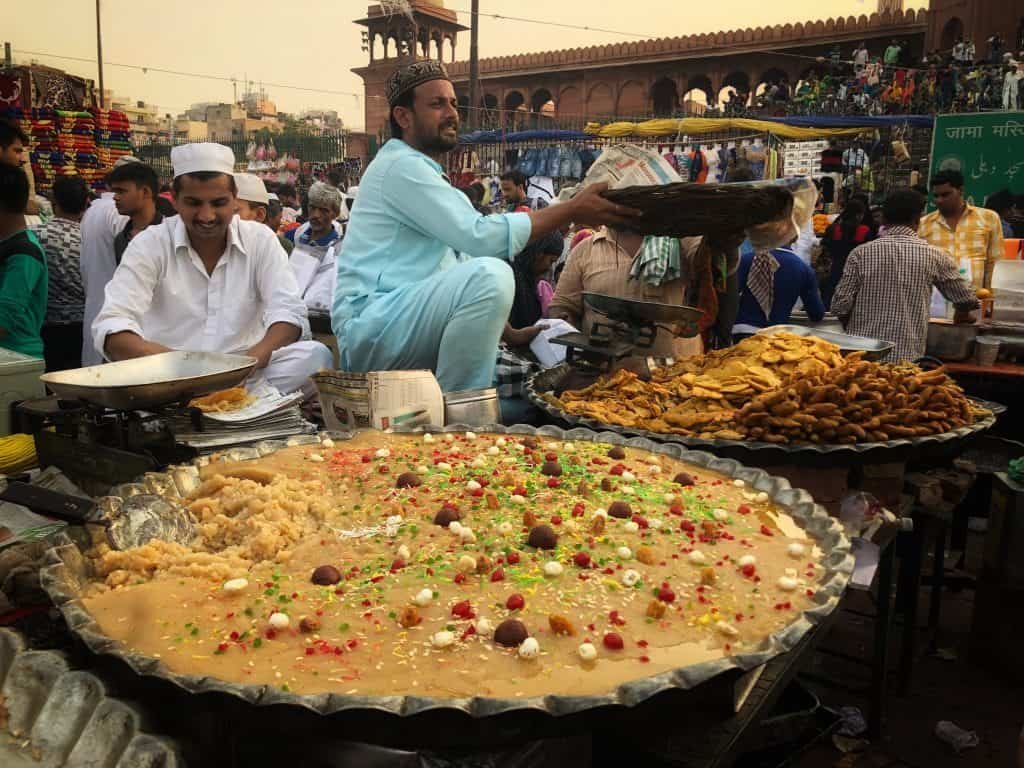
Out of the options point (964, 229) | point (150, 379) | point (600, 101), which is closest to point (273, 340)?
point (150, 379)

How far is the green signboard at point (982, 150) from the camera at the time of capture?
9297 millimetres

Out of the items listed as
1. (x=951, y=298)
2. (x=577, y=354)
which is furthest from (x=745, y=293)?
(x=577, y=354)

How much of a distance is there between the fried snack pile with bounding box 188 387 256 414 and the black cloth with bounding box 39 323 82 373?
274 centimetres

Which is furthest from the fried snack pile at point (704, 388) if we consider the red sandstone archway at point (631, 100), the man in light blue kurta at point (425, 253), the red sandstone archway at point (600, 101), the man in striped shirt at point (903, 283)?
the red sandstone archway at point (600, 101)

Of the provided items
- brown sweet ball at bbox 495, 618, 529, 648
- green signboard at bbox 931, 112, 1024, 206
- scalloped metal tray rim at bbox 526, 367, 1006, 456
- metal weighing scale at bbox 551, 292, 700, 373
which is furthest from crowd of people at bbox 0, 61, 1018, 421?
green signboard at bbox 931, 112, 1024, 206

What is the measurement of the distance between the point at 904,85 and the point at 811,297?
37.7 ft

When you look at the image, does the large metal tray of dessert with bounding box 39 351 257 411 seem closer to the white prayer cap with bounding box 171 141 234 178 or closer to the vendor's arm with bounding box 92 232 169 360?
the vendor's arm with bounding box 92 232 169 360

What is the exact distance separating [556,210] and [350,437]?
128 cm

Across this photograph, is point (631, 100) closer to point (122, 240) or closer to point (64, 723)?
point (122, 240)

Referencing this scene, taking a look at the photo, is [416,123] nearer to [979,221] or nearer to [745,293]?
[745,293]

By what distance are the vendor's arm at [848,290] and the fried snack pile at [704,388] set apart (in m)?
2.14

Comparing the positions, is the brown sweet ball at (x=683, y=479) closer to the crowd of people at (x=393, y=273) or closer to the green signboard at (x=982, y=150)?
the crowd of people at (x=393, y=273)

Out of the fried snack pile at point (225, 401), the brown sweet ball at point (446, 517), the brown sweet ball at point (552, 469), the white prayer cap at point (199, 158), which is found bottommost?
the brown sweet ball at point (446, 517)

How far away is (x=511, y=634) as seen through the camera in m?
1.44
